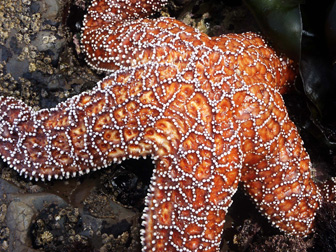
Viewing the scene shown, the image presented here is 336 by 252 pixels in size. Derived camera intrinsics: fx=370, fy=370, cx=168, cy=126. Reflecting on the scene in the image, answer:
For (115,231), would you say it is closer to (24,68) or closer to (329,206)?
(24,68)

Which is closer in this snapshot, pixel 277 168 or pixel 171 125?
pixel 171 125

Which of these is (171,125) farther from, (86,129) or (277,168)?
(277,168)

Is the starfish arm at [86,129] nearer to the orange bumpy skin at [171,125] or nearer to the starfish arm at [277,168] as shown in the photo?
the orange bumpy skin at [171,125]

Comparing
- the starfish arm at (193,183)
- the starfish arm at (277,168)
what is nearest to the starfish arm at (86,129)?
the starfish arm at (193,183)

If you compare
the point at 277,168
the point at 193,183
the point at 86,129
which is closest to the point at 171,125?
the point at 193,183

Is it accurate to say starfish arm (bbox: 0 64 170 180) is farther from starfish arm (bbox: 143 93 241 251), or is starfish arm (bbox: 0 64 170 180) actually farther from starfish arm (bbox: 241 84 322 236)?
starfish arm (bbox: 241 84 322 236)

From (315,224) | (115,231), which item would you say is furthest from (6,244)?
(315,224)

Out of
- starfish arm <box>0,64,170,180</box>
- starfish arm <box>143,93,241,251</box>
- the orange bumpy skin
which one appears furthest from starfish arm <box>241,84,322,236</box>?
starfish arm <box>0,64,170,180</box>
